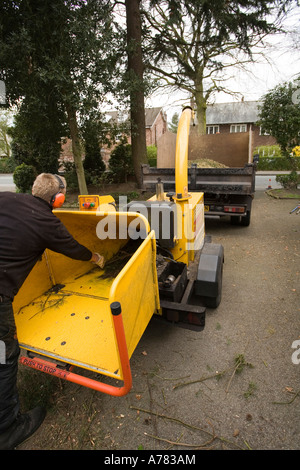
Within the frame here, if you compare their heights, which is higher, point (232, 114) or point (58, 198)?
point (232, 114)

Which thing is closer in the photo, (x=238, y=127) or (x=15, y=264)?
(x=15, y=264)

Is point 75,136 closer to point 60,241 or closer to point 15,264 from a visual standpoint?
point 60,241

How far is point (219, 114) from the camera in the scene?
3947cm

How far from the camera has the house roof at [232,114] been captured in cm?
3769

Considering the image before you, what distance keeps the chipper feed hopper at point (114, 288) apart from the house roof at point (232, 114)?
3950 cm

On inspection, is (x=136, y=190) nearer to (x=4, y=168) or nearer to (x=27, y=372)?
(x=27, y=372)

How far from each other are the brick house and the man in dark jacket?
39.8m

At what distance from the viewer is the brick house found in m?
37.1

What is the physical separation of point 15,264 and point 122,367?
1129 mm

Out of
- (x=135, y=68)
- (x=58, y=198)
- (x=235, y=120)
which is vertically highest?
(x=235, y=120)

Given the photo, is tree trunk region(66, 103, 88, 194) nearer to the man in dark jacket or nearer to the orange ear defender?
the orange ear defender

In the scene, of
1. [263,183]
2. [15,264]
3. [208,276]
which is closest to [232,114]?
[263,183]

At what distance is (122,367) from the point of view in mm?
1682

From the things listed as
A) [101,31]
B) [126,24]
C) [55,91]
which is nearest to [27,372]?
[55,91]
